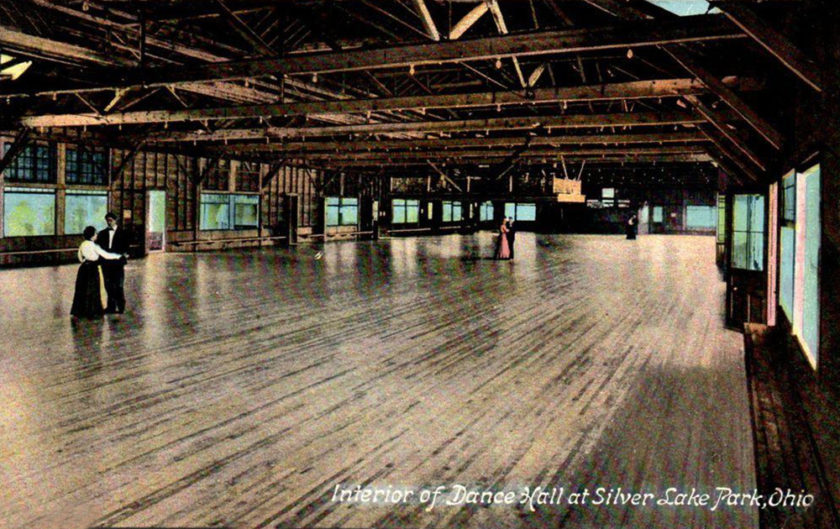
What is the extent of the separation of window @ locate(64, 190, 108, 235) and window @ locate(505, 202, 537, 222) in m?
31.9

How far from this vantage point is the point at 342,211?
31172mm

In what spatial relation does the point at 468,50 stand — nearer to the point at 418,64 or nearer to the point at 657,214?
the point at 418,64

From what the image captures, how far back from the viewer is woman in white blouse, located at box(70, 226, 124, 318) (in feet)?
29.7

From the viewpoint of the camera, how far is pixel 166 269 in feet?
52.1

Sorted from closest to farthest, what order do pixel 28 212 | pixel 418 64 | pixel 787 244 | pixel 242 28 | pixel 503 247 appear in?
1. pixel 787 244
2. pixel 418 64
3. pixel 242 28
4. pixel 28 212
5. pixel 503 247

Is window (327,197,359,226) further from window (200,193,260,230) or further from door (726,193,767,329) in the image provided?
door (726,193,767,329)

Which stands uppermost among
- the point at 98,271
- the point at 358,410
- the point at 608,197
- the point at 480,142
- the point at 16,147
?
Result: the point at 608,197

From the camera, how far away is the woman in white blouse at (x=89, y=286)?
904 centimetres

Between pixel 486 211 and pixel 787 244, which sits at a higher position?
pixel 486 211

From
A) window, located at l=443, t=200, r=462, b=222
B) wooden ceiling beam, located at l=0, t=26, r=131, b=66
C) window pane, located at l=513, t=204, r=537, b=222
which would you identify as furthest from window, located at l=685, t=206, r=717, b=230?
wooden ceiling beam, located at l=0, t=26, r=131, b=66

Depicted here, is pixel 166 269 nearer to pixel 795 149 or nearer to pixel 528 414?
pixel 528 414

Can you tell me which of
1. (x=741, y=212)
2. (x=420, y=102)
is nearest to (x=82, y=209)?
(x=420, y=102)

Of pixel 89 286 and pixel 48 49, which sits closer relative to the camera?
pixel 48 49

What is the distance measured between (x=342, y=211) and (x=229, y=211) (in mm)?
8060
